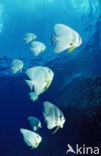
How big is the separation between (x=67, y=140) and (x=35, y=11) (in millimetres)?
12150

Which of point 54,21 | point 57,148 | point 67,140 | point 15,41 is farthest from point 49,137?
point 54,21

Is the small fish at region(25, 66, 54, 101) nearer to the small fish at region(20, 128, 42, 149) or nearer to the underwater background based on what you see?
the small fish at region(20, 128, 42, 149)

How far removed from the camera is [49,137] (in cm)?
1548

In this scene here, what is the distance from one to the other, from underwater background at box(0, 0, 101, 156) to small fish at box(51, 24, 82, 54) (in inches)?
227

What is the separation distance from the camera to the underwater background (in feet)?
31.0

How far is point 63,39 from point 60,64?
64.8 ft

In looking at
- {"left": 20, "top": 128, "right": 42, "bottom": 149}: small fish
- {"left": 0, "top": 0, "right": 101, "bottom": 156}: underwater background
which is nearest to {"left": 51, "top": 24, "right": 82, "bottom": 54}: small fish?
{"left": 20, "top": 128, "right": 42, "bottom": 149}: small fish

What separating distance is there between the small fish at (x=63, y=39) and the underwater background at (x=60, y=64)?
5773 mm

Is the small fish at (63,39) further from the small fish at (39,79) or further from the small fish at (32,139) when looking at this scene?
the small fish at (32,139)

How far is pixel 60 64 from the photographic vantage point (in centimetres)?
2234

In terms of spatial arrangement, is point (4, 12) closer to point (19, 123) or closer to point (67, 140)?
point (67, 140)

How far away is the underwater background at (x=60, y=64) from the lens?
9453 mm

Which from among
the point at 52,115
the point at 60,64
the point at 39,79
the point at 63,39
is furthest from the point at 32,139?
the point at 60,64

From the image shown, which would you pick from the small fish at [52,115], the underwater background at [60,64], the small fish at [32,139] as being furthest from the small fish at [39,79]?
the underwater background at [60,64]
